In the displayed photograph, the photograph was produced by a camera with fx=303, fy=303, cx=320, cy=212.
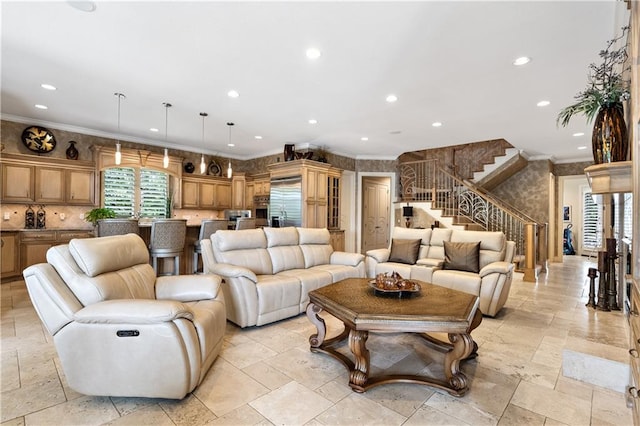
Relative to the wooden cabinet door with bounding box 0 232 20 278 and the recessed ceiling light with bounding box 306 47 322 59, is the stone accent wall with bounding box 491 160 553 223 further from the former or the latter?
the wooden cabinet door with bounding box 0 232 20 278

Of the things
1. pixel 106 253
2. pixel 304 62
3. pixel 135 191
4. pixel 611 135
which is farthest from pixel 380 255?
pixel 135 191

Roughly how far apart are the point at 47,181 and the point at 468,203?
857 centimetres

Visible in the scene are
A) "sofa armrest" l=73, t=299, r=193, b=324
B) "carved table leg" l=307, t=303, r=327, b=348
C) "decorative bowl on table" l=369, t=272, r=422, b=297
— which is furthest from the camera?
"carved table leg" l=307, t=303, r=327, b=348

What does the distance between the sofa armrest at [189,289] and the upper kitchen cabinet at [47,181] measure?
431 cm

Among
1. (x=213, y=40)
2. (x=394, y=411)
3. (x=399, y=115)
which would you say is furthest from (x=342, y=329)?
(x=399, y=115)

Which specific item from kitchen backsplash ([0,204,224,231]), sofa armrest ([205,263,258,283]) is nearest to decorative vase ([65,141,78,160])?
kitchen backsplash ([0,204,224,231])

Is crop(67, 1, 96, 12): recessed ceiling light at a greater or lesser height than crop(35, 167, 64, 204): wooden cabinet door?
greater

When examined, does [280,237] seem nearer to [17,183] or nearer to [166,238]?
[166,238]

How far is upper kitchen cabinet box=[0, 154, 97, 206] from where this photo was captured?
487cm

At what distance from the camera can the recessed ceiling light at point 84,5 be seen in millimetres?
2197

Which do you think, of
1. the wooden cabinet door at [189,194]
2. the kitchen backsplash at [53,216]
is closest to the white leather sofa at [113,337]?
the kitchen backsplash at [53,216]

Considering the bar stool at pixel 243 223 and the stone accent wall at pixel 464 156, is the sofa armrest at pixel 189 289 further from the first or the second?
the stone accent wall at pixel 464 156

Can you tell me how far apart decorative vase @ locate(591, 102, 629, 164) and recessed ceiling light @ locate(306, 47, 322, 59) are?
7.30 ft

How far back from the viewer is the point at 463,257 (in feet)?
13.0
